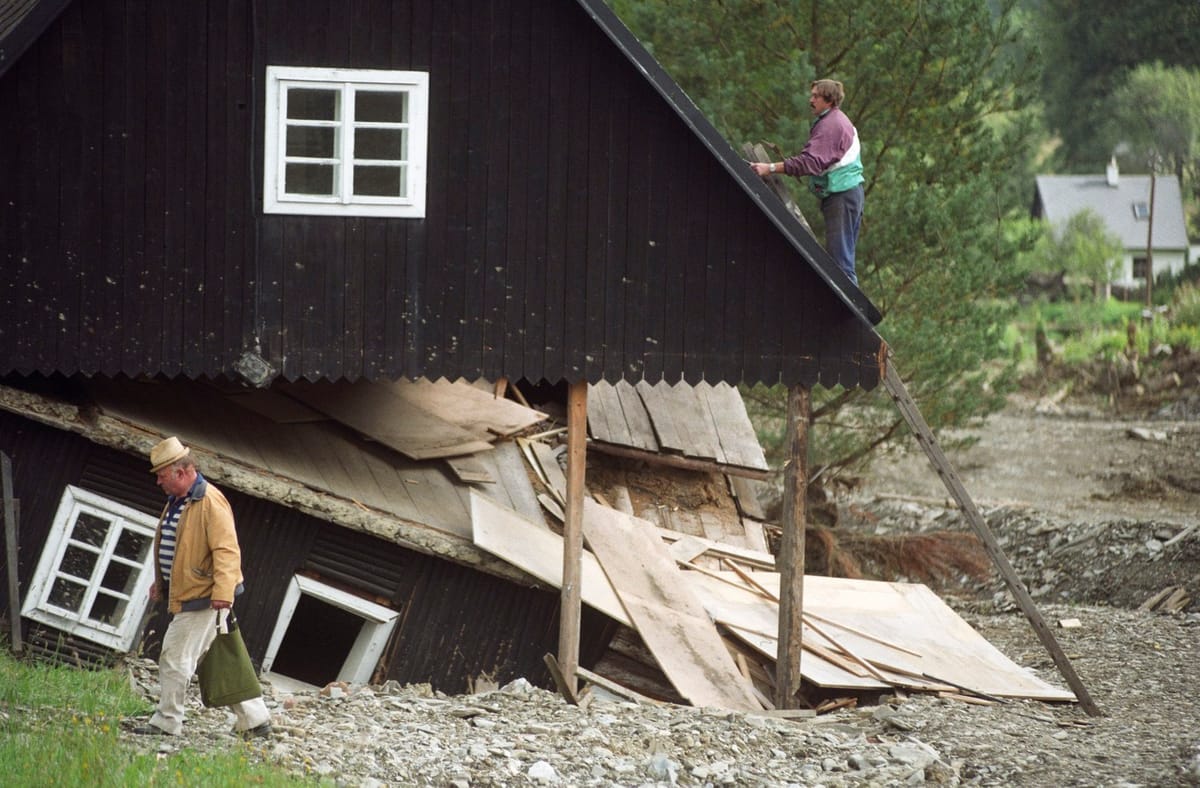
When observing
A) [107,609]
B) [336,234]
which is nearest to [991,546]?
[336,234]

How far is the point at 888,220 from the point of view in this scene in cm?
2050

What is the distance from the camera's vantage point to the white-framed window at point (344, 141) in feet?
39.8

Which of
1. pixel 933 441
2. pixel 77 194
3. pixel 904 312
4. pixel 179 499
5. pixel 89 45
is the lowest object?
pixel 179 499

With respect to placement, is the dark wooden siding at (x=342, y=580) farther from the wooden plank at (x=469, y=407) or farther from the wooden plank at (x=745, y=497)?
the wooden plank at (x=745, y=497)

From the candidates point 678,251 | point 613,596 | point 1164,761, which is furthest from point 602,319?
point 1164,761

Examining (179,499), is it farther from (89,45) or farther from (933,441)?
(933,441)

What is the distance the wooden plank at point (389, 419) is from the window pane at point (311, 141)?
341cm

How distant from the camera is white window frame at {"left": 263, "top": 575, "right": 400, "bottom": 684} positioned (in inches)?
522

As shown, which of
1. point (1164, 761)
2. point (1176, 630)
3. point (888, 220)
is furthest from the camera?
point (888, 220)

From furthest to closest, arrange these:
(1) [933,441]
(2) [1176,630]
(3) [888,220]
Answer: (3) [888,220]
(2) [1176,630]
(1) [933,441]

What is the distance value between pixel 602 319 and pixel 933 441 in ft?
11.1

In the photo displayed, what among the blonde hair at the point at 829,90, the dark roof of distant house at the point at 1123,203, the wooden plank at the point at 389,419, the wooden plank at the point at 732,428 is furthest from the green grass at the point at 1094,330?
the blonde hair at the point at 829,90

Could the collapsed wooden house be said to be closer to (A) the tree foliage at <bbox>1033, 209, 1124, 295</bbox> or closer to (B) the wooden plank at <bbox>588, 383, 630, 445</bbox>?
(B) the wooden plank at <bbox>588, 383, 630, 445</bbox>

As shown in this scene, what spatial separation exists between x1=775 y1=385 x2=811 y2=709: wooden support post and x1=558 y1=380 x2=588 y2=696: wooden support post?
5.98ft
